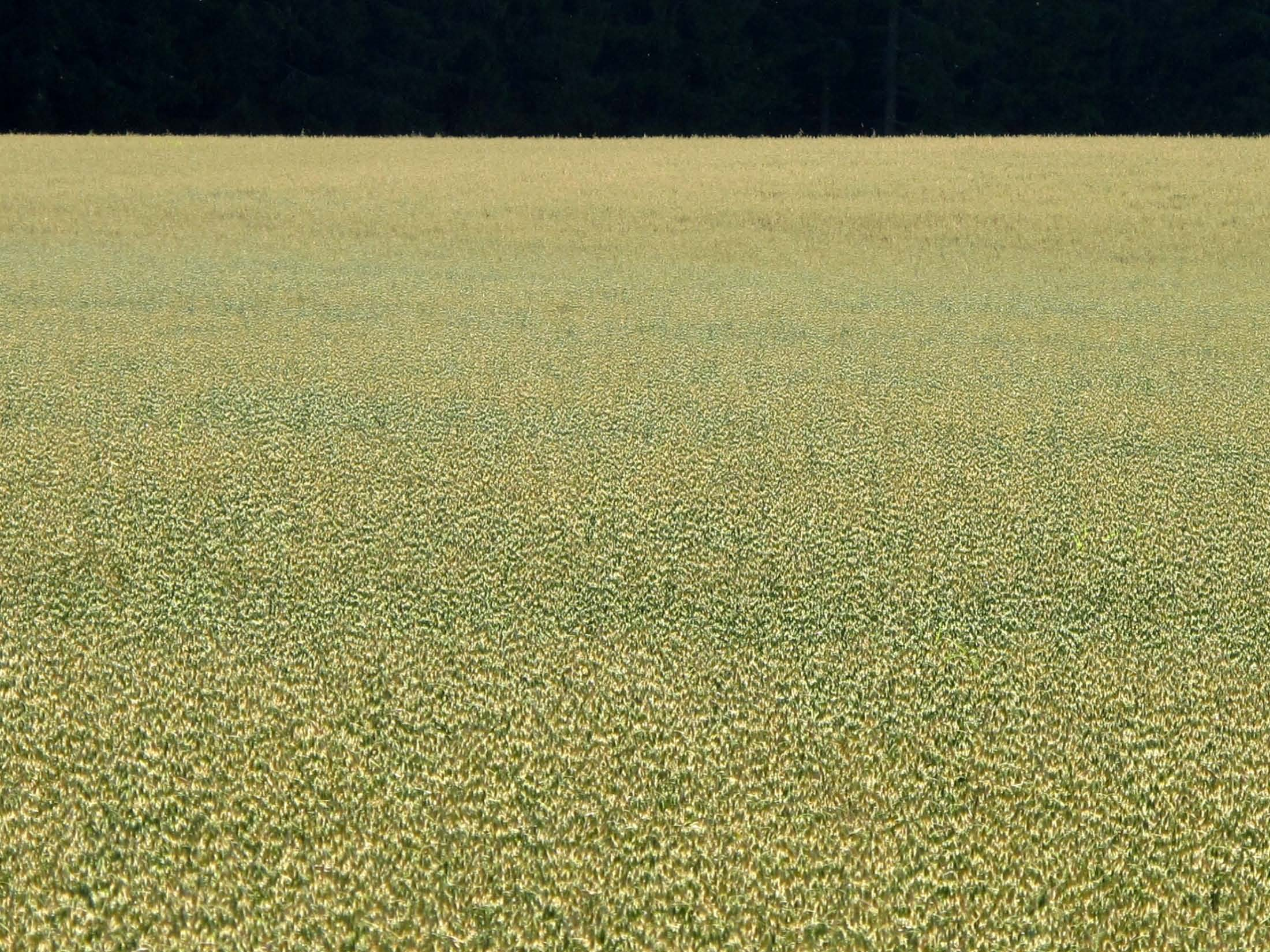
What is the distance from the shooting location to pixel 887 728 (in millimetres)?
2473

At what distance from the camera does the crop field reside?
199 centimetres

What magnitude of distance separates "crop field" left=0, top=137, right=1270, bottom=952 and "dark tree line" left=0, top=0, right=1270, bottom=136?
74.5 ft

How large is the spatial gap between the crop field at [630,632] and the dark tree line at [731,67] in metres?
22.7

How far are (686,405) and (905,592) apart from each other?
213 cm

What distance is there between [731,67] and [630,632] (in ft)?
97.9

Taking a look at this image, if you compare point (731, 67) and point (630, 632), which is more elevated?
point (630, 632)

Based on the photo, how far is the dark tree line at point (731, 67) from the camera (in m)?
29.0

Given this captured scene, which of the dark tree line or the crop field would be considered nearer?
the crop field

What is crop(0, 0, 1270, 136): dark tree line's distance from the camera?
28969 millimetres

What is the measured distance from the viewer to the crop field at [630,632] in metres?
1.99

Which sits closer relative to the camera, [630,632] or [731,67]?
[630,632]

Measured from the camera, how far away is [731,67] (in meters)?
31.3

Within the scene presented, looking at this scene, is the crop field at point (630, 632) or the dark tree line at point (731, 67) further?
the dark tree line at point (731, 67)

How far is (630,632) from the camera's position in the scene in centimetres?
291
